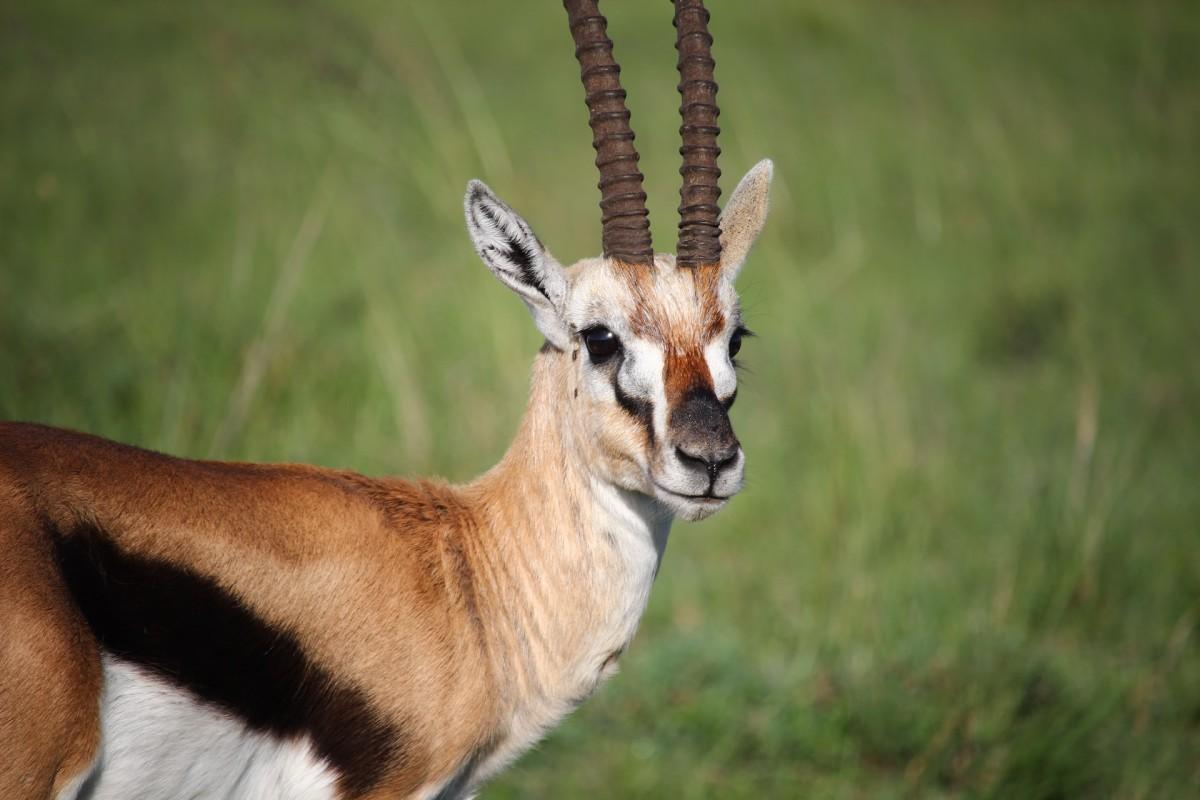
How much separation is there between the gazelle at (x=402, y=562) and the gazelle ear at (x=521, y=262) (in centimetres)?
1

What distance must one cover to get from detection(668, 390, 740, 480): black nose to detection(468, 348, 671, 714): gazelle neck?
1.62ft

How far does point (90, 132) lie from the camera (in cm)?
712

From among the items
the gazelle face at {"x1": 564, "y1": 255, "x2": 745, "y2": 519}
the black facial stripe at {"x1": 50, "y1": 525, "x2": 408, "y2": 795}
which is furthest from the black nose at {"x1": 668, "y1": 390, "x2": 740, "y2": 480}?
the black facial stripe at {"x1": 50, "y1": 525, "x2": 408, "y2": 795}

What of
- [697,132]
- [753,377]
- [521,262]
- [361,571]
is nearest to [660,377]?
[521,262]

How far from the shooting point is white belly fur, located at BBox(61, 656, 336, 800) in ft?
10.1

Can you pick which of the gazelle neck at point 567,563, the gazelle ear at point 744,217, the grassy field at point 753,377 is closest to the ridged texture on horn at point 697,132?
the gazelle ear at point 744,217

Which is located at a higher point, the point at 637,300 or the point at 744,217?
the point at 744,217

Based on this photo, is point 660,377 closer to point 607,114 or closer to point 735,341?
point 735,341

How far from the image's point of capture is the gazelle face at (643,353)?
3.60 metres

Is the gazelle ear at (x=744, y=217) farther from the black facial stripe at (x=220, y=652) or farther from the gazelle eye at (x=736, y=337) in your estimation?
the black facial stripe at (x=220, y=652)

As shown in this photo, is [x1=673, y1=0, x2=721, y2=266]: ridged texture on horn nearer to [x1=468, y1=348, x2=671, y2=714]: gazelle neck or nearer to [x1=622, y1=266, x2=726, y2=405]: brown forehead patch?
[x1=622, y1=266, x2=726, y2=405]: brown forehead patch

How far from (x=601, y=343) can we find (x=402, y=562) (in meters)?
1.05

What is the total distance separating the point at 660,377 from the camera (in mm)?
3807

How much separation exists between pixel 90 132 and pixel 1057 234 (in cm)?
1072
